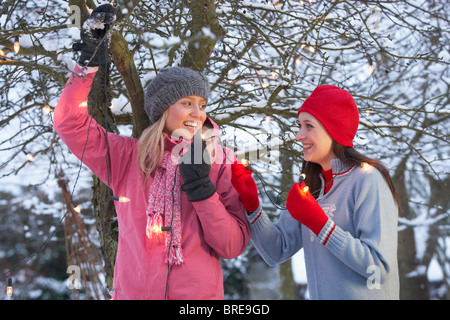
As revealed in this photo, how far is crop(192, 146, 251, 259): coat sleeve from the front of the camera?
2.14 m

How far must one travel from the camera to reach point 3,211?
24.7ft

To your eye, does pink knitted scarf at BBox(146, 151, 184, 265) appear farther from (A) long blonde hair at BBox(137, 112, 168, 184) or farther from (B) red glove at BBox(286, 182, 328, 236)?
(B) red glove at BBox(286, 182, 328, 236)

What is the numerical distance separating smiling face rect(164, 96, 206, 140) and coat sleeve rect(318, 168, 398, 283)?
817 millimetres

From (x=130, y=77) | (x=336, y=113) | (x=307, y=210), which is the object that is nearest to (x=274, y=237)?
(x=307, y=210)

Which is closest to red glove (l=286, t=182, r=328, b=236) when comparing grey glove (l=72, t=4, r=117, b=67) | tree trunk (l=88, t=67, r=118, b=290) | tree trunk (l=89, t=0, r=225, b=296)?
tree trunk (l=89, t=0, r=225, b=296)

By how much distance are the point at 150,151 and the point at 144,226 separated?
36 cm

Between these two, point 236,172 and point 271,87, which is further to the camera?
point 271,87

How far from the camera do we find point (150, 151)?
2357 mm

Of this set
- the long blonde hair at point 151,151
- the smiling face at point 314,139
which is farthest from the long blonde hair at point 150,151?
the smiling face at point 314,139

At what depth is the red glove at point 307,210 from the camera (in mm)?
1968

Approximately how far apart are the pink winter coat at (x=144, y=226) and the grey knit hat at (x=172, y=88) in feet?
0.88
